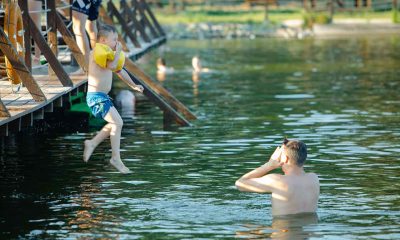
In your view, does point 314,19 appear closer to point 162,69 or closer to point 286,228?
point 162,69

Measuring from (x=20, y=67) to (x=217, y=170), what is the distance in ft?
8.92

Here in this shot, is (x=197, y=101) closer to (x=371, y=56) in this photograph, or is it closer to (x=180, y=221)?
(x=180, y=221)

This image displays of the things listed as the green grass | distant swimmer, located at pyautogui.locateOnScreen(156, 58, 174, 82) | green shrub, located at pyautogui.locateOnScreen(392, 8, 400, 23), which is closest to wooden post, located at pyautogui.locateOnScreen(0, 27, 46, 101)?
distant swimmer, located at pyautogui.locateOnScreen(156, 58, 174, 82)

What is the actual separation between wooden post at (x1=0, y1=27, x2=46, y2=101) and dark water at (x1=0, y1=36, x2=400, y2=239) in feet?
3.22

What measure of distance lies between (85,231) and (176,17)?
56841 millimetres

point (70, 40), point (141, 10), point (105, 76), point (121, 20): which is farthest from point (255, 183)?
point (141, 10)

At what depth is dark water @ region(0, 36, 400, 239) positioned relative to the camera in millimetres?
13078

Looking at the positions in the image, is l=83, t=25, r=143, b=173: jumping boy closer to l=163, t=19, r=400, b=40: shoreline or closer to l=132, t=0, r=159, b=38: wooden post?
l=132, t=0, r=159, b=38: wooden post

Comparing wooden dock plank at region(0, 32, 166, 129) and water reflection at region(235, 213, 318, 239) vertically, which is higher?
wooden dock plank at region(0, 32, 166, 129)

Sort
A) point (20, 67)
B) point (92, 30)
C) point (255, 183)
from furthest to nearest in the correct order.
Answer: point (92, 30), point (20, 67), point (255, 183)

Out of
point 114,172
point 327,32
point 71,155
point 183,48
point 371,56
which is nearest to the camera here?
point 114,172

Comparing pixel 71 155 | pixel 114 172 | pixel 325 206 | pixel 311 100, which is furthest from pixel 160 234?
pixel 311 100

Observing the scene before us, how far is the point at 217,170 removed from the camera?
17125mm

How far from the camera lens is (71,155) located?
61.8 feet
